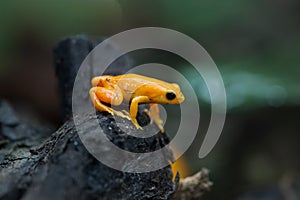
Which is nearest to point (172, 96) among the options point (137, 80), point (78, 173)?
point (137, 80)

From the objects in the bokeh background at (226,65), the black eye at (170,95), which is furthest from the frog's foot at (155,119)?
the bokeh background at (226,65)

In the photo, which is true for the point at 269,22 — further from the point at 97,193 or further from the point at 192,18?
the point at 97,193

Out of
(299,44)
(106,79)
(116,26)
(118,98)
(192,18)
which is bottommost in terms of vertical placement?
(118,98)

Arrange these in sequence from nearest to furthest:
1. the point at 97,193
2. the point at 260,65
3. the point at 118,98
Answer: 1. the point at 97,193
2. the point at 118,98
3. the point at 260,65

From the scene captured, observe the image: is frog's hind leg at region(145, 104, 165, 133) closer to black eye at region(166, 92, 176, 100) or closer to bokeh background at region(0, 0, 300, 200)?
black eye at region(166, 92, 176, 100)

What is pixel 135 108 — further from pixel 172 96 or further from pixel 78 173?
pixel 78 173

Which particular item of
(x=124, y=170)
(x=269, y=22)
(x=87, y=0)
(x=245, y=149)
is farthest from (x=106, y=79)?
(x=269, y=22)

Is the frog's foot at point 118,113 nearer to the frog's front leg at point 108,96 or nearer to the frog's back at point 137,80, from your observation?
the frog's front leg at point 108,96

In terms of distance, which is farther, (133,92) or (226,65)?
(226,65)
